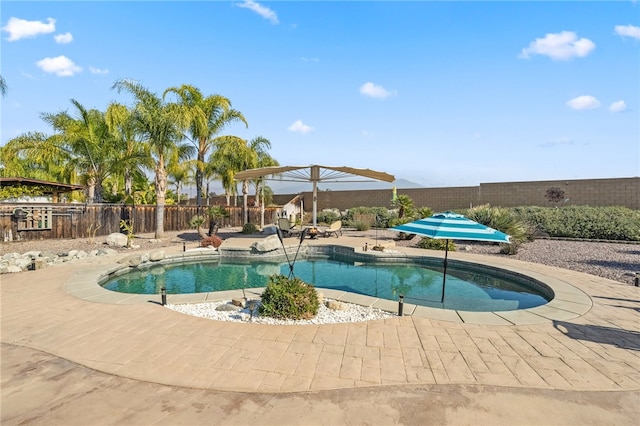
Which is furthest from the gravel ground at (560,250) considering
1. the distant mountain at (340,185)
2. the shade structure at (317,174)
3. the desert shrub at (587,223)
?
the distant mountain at (340,185)

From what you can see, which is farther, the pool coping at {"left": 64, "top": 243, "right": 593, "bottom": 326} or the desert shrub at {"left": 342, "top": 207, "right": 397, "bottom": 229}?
the desert shrub at {"left": 342, "top": 207, "right": 397, "bottom": 229}

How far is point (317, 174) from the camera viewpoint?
47.5 feet

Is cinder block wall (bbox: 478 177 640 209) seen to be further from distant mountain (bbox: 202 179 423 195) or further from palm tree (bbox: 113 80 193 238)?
palm tree (bbox: 113 80 193 238)

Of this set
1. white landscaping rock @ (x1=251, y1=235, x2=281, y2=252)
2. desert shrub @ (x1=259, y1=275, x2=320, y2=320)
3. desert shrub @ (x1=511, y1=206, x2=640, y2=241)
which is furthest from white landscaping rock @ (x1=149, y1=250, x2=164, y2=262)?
desert shrub @ (x1=511, y1=206, x2=640, y2=241)

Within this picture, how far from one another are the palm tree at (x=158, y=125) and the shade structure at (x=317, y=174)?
3276mm

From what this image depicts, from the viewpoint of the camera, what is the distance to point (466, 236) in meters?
5.73

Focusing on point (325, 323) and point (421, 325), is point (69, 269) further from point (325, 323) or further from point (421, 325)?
point (421, 325)

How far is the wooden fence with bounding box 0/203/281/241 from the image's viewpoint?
39.0 feet

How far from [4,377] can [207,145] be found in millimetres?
17172

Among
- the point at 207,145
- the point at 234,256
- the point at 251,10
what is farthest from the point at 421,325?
the point at 207,145

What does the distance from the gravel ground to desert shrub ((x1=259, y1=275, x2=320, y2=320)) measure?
7.52 m

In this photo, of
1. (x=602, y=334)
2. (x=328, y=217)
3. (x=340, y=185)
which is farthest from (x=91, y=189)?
(x=602, y=334)

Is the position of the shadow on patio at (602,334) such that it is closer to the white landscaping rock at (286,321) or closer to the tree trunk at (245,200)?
the white landscaping rock at (286,321)

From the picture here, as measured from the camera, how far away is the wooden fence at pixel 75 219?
39.0 feet
